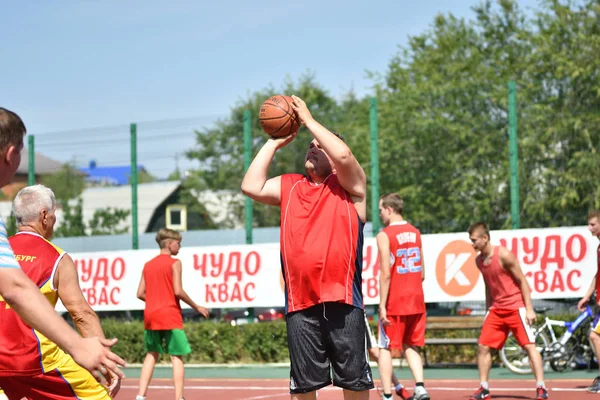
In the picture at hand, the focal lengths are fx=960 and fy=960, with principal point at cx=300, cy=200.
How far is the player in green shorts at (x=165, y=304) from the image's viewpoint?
10766 mm

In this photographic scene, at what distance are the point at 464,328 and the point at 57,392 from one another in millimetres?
10643

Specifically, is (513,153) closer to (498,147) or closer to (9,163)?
(498,147)

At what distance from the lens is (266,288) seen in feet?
55.8

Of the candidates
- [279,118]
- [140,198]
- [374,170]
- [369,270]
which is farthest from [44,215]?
[140,198]

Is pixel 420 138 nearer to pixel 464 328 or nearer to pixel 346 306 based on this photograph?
pixel 464 328

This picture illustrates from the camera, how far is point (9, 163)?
141 inches

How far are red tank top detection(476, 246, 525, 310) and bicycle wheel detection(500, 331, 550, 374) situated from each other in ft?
12.6

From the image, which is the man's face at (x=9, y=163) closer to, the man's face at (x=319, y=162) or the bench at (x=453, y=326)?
the man's face at (x=319, y=162)

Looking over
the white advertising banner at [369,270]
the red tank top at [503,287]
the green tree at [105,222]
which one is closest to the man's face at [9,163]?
the red tank top at [503,287]

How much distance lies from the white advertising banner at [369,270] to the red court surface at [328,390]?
7.97ft

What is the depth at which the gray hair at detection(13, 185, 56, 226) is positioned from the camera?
5.99 meters

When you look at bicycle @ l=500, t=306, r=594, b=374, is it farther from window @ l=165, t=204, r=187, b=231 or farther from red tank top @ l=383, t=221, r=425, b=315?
window @ l=165, t=204, r=187, b=231

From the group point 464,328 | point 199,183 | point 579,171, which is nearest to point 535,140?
→ point 579,171

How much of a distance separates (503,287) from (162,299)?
381 cm
